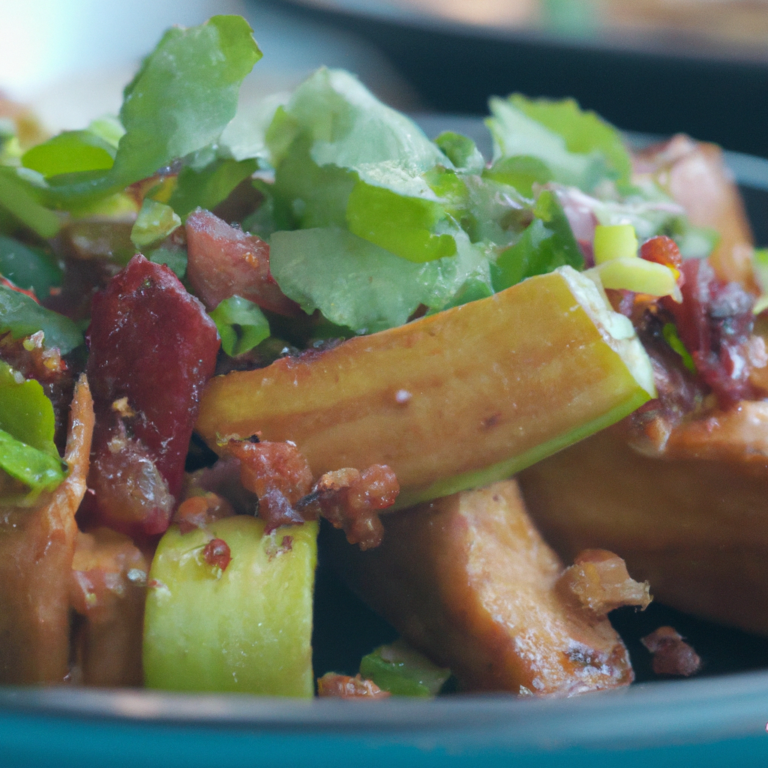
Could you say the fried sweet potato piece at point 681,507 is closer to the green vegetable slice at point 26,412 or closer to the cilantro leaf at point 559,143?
the cilantro leaf at point 559,143

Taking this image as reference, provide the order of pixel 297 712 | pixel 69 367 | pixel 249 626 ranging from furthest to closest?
pixel 69 367, pixel 249 626, pixel 297 712

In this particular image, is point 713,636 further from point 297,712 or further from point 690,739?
point 297,712

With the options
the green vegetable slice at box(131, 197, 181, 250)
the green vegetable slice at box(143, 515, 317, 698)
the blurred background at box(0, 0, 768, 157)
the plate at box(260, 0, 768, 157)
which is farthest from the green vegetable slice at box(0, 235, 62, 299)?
the plate at box(260, 0, 768, 157)

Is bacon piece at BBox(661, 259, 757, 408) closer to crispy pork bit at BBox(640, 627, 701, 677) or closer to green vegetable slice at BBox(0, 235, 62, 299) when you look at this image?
crispy pork bit at BBox(640, 627, 701, 677)

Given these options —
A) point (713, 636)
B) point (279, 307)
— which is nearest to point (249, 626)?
point (279, 307)

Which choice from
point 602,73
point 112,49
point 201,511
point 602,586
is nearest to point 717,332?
point 602,586

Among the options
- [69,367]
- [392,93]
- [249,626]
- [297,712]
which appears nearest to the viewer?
[297,712]
